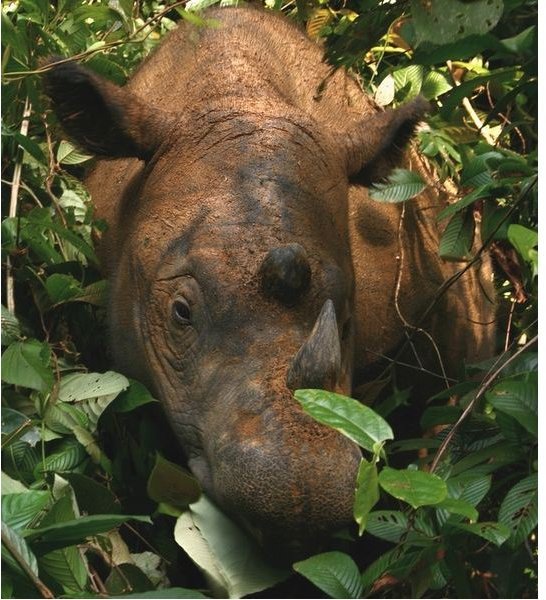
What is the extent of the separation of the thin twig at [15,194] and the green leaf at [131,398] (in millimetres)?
502

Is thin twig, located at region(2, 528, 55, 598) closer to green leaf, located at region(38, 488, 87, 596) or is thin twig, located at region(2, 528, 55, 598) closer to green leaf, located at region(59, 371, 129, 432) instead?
green leaf, located at region(38, 488, 87, 596)

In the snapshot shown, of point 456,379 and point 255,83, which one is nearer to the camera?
point 255,83

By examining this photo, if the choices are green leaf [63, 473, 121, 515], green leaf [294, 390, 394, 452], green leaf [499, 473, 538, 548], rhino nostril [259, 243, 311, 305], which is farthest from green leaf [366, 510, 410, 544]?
green leaf [63, 473, 121, 515]

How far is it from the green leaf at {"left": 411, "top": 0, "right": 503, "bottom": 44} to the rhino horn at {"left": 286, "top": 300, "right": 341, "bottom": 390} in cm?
89

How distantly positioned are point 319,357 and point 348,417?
661 mm

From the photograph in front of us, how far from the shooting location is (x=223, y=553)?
4.02m

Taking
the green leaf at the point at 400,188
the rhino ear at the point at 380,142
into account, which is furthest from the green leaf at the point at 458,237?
the rhino ear at the point at 380,142

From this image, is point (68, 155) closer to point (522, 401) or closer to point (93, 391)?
point (93, 391)

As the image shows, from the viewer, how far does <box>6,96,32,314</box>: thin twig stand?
4.85 m

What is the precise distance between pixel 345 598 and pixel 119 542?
1.10 meters

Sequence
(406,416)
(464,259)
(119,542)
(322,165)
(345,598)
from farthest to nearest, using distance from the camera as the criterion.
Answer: (406,416), (464,259), (322,165), (119,542), (345,598)

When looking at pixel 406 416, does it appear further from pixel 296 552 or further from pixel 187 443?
pixel 296 552

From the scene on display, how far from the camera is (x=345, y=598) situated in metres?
3.36

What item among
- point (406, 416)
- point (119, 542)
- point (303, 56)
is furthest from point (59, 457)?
point (303, 56)
